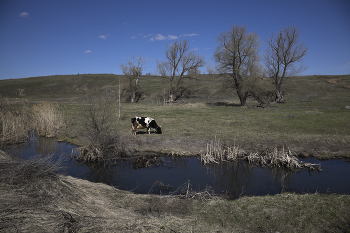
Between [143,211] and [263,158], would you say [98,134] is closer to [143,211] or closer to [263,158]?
[143,211]

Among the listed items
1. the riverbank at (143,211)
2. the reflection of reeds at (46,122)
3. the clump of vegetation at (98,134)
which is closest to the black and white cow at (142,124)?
the clump of vegetation at (98,134)

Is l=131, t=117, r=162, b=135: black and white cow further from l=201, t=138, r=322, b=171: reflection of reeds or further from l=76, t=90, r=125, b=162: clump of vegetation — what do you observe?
l=201, t=138, r=322, b=171: reflection of reeds

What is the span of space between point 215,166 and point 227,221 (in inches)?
177

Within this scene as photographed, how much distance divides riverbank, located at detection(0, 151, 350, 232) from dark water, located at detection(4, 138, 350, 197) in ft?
4.12

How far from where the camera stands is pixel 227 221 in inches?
199

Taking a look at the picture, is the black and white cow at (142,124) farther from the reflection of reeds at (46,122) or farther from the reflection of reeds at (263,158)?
the reflection of reeds at (46,122)

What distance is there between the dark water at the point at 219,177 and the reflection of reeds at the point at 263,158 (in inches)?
12.3

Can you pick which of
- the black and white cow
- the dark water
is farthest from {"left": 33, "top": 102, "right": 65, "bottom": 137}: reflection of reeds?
the black and white cow

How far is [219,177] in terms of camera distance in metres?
8.45

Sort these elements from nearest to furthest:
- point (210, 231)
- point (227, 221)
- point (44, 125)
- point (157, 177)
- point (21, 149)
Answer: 1. point (210, 231)
2. point (227, 221)
3. point (157, 177)
4. point (21, 149)
5. point (44, 125)

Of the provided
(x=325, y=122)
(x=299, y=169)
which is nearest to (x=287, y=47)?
(x=325, y=122)

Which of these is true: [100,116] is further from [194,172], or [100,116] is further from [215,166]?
[215,166]

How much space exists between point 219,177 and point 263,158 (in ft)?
8.75

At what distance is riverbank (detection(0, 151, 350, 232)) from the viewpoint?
4.12 metres
